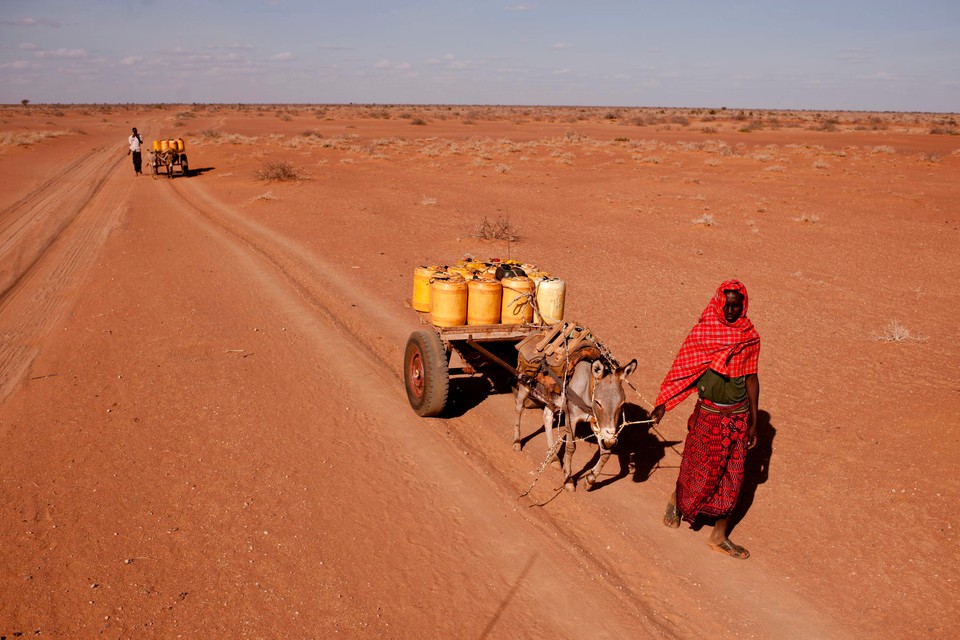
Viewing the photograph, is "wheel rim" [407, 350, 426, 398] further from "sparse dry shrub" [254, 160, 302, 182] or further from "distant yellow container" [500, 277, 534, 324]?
"sparse dry shrub" [254, 160, 302, 182]

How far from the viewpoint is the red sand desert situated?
16.2ft

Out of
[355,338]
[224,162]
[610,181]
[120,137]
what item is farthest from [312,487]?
[120,137]

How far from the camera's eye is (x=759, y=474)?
6.94 m

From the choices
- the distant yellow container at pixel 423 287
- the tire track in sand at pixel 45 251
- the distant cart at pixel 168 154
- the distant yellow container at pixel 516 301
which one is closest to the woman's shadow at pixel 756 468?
the distant yellow container at pixel 516 301

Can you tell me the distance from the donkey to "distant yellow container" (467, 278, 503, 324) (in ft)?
4.64

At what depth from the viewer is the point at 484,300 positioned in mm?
7363

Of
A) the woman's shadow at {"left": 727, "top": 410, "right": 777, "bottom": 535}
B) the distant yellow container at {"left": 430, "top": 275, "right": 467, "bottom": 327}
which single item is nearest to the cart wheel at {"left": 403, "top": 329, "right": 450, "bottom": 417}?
the distant yellow container at {"left": 430, "top": 275, "right": 467, "bottom": 327}

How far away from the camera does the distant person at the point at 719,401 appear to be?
201 inches

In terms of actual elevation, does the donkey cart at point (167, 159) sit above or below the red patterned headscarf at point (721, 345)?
above

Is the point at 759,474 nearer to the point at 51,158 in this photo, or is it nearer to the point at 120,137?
the point at 51,158

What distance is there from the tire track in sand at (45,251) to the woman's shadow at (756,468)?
8.82 meters

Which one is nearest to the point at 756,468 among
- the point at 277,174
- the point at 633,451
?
the point at 633,451

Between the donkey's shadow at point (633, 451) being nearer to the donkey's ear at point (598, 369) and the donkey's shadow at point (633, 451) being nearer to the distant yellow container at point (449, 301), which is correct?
the donkey's ear at point (598, 369)

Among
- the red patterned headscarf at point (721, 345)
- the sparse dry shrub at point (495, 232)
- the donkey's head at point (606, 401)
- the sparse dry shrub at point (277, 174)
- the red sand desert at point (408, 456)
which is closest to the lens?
the red sand desert at point (408, 456)
